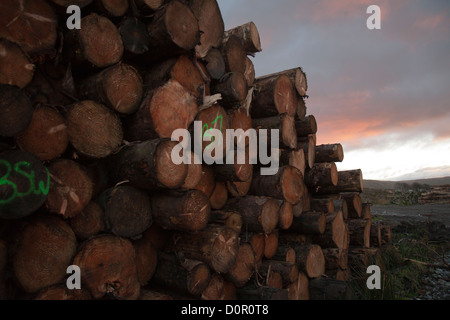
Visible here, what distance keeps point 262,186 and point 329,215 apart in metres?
1.40

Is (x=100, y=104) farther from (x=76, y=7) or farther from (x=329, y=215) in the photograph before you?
(x=329, y=215)

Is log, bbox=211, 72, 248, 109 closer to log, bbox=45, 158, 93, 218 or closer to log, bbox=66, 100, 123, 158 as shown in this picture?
log, bbox=66, 100, 123, 158

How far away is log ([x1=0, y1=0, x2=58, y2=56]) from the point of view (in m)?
1.88

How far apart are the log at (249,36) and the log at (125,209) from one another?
2.51 metres

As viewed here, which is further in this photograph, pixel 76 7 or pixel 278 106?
pixel 278 106

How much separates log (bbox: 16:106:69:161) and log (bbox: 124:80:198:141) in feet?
1.81

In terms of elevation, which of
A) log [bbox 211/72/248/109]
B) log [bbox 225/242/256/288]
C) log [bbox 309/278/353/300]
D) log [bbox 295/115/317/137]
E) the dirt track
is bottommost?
the dirt track

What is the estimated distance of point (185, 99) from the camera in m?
2.60

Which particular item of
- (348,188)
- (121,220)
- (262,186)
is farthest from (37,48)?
(348,188)

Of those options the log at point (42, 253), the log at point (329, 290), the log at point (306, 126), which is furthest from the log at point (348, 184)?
the log at point (42, 253)

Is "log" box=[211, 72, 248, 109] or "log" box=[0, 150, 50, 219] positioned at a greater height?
"log" box=[211, 72, 248, 109]

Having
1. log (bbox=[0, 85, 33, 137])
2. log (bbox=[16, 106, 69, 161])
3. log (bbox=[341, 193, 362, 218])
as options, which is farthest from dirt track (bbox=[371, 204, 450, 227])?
log (bbox=[0, 85, 33, 137])

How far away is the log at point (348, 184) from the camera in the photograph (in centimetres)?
496
